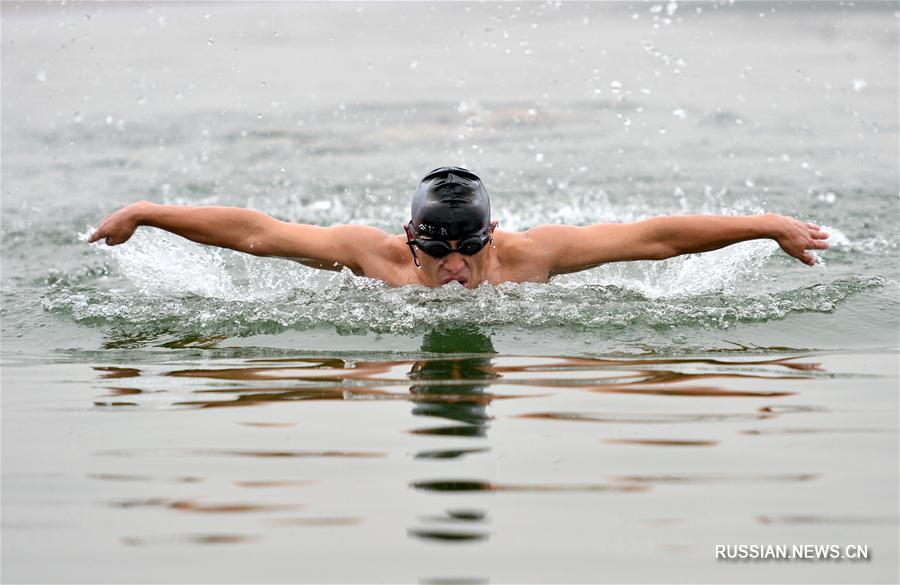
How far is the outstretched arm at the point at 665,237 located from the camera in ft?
24.6

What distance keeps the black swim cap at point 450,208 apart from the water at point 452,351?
1.55 ft

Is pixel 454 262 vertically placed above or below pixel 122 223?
Answer: below

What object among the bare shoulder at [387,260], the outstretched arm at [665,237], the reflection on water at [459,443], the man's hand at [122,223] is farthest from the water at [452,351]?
the man's hand at [122,223]

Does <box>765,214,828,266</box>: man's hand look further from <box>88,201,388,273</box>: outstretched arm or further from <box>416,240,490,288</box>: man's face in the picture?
<box>88,201,388,273</box>: outstretched arm

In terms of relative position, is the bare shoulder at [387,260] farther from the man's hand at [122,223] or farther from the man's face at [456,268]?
the man's hand at [122,223]

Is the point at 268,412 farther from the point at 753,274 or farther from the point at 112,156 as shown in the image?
the point at 112,156

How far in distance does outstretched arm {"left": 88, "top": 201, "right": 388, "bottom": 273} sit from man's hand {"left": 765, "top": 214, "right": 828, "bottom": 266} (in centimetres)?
253

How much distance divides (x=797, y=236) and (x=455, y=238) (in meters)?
2.04

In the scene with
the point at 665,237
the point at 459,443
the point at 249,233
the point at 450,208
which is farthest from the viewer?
the point at 249,233

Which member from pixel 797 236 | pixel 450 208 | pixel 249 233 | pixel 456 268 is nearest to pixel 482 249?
pixel 456 268

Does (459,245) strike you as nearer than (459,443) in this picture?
No

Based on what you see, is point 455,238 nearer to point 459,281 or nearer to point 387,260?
point 459,281

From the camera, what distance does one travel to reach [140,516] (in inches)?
167

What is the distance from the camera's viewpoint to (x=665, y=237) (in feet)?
25.4
